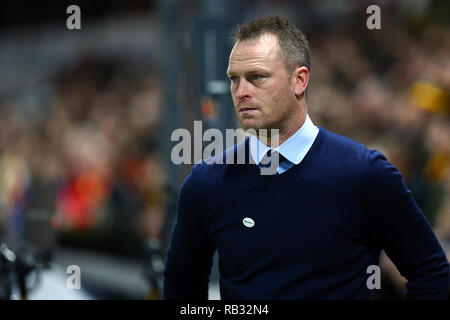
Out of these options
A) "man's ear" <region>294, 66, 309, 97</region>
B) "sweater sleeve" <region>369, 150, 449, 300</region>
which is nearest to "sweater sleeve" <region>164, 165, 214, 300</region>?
"man's ear" <region>294, 66, 309, 97</region>

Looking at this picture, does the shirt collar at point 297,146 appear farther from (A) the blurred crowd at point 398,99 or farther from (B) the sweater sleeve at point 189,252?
(A) the blurred crowd at point 398,99

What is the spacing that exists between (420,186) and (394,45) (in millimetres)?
2860

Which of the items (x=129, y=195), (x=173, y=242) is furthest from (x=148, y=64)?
A: (x=173, y=242)

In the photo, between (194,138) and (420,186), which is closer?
(194,138)

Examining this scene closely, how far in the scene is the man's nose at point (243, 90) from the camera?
6.33 ft

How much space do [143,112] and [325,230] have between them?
25.2ft

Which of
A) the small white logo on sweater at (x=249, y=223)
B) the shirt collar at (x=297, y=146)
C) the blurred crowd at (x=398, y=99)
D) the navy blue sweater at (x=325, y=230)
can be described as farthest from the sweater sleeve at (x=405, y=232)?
the blurred crowd at (x=398, y=99)

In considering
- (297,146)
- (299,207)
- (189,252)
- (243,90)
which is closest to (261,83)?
(243,90)

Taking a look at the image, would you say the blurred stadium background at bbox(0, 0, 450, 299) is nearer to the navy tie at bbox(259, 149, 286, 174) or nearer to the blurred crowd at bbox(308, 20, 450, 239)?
the blurred crowd at bbox(308, 20, 450, 239)

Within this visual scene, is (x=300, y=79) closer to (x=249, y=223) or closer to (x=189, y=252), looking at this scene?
(x=249, y=223)

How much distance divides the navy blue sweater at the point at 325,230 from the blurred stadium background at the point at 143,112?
0.93m

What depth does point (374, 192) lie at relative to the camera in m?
1.88

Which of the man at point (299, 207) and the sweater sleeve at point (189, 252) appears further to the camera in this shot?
the sweater sleeve at point (189, 252)
